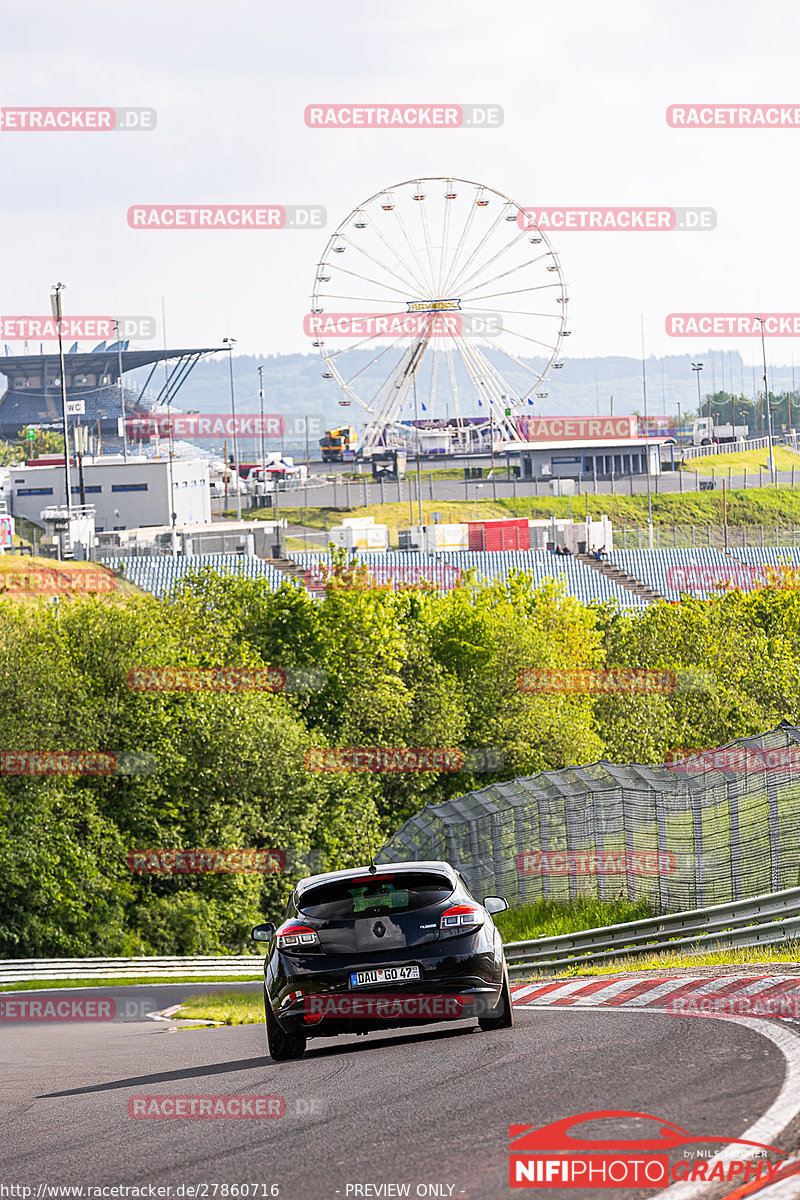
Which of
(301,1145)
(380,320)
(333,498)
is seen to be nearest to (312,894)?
(301,1145)

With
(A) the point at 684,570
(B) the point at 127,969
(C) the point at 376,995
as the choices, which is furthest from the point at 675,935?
(A) the point at 684,570

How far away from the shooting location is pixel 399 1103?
322 inches

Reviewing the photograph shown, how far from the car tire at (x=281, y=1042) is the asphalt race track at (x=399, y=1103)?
0.10 meters

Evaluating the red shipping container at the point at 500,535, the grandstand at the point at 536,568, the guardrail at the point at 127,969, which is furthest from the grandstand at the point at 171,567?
the guardrail at the point at 127,969

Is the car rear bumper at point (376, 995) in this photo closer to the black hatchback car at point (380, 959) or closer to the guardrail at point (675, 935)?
the black hatchback car at point (380, 959)

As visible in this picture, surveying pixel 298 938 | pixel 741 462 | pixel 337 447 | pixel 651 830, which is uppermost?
pixel 337 447

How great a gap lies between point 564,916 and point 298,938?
11.9 metres

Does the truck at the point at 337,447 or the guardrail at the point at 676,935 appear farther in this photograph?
the truck at the point at 337,447

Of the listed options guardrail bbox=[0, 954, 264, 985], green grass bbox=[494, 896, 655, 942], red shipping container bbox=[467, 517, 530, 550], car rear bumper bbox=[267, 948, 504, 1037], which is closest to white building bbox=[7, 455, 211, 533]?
red shipping container bbox=[467, 517, 530, 550]

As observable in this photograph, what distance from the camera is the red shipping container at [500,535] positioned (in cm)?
9538

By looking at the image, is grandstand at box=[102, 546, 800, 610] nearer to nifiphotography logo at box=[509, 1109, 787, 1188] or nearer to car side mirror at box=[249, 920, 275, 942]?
Result: car side mirror at box=[249, 920, 275, 942]

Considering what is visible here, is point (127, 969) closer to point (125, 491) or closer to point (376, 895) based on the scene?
point (376, 895)

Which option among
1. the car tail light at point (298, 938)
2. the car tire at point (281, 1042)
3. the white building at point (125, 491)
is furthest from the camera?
the white building at point (125, 491)

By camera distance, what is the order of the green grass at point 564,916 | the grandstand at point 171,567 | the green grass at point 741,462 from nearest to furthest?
the green grass at point 564,916 < the grandstand at point 171,567 < the green grass at point 741,462
